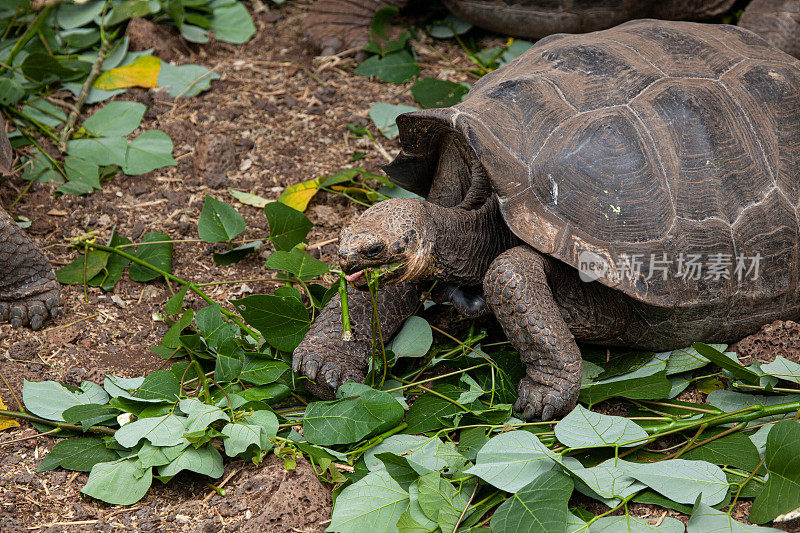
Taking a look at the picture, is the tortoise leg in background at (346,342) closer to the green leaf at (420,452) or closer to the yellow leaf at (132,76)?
the green leaf at (420,452)

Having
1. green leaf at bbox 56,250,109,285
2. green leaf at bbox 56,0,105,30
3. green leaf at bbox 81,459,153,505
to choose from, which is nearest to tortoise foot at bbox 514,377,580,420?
green leaf at bbox 81,459,153,505

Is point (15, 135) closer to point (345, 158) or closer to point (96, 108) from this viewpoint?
point (96, 108)

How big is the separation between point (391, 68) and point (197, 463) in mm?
3434

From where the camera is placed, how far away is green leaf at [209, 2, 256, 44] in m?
5.71

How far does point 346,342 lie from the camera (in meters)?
3.33

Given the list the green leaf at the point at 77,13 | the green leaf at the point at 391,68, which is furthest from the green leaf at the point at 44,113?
the green leaf at the point at 391,68

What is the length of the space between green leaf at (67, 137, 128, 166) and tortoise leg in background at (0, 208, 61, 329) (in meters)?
1.02

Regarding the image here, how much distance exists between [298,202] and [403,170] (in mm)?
759

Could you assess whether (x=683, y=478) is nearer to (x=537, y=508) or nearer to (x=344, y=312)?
(x=537, y=508)

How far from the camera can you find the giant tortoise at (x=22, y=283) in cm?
360

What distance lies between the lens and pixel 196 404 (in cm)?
297

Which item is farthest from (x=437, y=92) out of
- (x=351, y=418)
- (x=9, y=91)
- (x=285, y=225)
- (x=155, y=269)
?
(x=9, y=91)

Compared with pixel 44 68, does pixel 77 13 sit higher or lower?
higher

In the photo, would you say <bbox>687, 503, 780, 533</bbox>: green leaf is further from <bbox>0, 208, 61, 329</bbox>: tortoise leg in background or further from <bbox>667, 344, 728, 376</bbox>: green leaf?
<bbox>0, 208, 61, 329</bbox>: tortoise leg in background
